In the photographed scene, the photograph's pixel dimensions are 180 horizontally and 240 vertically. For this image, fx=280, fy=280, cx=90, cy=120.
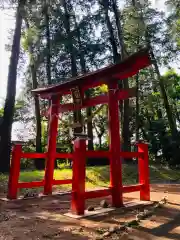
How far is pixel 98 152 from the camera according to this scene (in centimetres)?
543

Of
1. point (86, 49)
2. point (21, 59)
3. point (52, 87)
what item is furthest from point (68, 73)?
point (52, 87)

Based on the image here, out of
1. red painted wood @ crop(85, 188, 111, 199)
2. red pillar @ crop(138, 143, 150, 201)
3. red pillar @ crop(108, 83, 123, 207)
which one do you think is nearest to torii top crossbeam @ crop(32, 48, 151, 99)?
red pillar @ crop(108, 83, 123, 207)

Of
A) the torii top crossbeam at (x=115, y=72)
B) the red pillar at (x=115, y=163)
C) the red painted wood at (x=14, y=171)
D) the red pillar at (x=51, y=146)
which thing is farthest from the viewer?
the red pillar at (x=51, y=146)

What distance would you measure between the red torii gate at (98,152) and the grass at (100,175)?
1854 mm

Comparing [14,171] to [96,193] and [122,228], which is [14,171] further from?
[122,228]

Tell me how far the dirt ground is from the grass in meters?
2.74

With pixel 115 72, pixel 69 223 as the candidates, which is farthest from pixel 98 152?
pixel 115 72

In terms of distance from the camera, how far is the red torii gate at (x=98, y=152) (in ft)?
16.5

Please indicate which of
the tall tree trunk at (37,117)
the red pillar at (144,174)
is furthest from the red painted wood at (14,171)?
the tall tree trunk at (37,117)

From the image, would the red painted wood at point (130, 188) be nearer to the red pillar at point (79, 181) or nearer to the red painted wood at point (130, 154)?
the red painted wood at point (130, 154)

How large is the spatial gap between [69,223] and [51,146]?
3.05 meters

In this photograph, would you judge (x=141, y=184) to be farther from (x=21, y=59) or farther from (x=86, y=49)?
(x=21, y=59)

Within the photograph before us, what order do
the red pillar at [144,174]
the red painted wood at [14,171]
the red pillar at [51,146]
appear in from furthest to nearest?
the red pillar at [51,146]
the red painted wood at [14,171]
the red pillar at [144,174]

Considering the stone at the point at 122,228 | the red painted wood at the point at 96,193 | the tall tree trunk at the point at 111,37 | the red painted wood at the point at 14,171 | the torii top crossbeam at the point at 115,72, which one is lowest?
the stone at the point at 122,228
